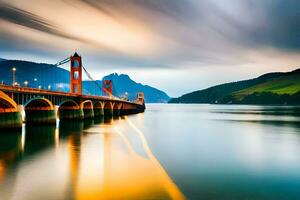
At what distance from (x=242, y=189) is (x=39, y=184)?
11805 mm

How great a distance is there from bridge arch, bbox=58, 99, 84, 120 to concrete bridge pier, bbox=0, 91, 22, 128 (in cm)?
2809

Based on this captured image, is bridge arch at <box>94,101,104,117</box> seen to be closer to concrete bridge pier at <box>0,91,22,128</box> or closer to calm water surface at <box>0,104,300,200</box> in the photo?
concrete bridge pier at <box>0,91,22,128</box>

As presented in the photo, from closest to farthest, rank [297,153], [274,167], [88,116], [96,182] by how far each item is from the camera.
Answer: [96,182]
[274,167]
[297,153]
[88,116]

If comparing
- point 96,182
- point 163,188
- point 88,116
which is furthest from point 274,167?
point 88,116

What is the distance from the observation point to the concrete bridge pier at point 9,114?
39.8m

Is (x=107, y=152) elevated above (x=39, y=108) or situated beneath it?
situated beneath

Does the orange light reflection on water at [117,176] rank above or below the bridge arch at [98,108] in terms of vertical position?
below

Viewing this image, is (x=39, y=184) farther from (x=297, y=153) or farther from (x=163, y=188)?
(x=297, y=153)

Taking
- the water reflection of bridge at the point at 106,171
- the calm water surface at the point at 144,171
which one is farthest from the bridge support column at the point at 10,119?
the water reflection of bridge at the point at 106,171

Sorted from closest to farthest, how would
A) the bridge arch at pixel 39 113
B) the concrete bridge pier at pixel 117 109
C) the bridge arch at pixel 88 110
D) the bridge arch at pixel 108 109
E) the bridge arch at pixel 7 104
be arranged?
the bridge arch at pixel 7 104 → the bridge arch at pixel 39 113 → the bridge arch at pixel 88 110 → the bridge arch at pixel 108 109 → the concrete bridge pier at pixel 117 109

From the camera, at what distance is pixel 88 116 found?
80438 mm

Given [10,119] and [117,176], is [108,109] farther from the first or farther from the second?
[117,176]

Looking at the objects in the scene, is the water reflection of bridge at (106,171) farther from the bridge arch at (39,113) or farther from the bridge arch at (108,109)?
the bridge arch at (108,109)

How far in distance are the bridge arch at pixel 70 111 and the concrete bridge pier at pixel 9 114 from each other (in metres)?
28.1
